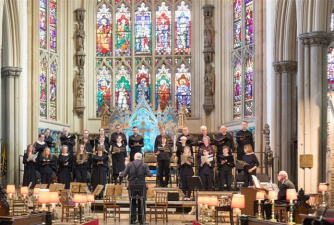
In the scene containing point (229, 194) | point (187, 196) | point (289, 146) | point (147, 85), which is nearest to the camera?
point (229, 194)

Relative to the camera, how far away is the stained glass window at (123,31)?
101 feet

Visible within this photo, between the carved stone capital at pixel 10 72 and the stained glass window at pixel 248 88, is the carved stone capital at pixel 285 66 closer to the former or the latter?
the stained glass window at pixel 248 88

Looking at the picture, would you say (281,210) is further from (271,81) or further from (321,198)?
(271,81)

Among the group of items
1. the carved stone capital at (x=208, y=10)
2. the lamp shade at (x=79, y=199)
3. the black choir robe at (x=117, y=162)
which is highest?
the carved stone capital at (x=208, y=10)

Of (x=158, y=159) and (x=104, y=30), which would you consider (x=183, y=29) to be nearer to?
(x=104, y=30)

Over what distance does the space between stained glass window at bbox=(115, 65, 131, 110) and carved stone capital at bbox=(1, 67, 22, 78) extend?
271 inches

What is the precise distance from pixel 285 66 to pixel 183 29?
29.1ft

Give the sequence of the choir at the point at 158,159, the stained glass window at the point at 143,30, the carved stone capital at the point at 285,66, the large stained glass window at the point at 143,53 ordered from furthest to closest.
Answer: the stained glass window at the point at 143,30
the large stained glass window at the point at 143,53
the carved stone capital at the point at 285,66
the choir at the point at 158,159

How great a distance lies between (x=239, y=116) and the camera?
1080 inches

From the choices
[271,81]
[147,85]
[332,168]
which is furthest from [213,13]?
[332,168]

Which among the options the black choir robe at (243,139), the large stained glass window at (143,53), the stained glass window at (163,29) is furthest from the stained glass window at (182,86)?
the black choir robe at (243,139)

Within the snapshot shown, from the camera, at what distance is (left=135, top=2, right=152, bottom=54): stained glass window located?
3066cm

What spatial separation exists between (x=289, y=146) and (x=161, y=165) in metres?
4.20

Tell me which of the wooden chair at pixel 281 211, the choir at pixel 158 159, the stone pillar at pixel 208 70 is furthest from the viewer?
the stone pillar at pixel 208 70
